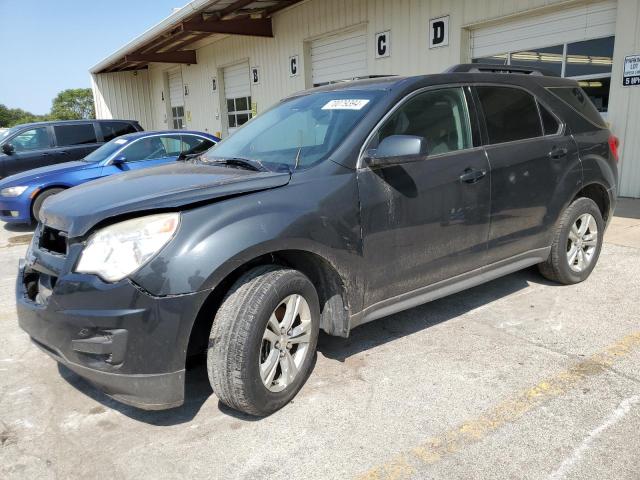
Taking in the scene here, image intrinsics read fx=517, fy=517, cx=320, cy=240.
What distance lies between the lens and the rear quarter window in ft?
14.3

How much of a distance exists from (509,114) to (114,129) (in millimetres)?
9363

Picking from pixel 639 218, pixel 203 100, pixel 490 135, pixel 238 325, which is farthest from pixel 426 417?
pixel 203 100

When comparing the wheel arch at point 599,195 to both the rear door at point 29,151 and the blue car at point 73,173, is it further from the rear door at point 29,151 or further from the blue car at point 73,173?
the rear door at point 29,151

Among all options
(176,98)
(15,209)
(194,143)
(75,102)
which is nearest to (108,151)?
(194,143)

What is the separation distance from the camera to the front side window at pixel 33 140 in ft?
34.5

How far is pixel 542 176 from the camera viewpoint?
4.00 metres

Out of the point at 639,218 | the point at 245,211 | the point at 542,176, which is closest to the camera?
the point at 245,211

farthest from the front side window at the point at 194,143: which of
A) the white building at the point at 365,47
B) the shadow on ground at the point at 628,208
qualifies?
the shadow on ground at the point at 628,208

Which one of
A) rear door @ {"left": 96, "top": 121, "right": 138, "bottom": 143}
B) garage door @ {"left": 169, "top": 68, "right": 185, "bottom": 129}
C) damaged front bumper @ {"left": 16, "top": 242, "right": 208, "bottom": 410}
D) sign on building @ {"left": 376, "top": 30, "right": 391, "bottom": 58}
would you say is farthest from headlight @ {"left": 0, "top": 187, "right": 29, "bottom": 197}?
garage door @ {"left": 169, "top": 68, "right": 185, "bottom": 129}

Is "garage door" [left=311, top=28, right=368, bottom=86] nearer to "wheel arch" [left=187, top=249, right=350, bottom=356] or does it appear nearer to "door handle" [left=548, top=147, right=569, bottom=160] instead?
"door handle" [left=548, top=147, right=569, bottom=160]

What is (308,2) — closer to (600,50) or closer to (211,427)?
(600,50)

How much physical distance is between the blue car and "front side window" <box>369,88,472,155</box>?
5251mm

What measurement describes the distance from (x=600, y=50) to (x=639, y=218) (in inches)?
113

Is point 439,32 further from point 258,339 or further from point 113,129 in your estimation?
point 258,339
